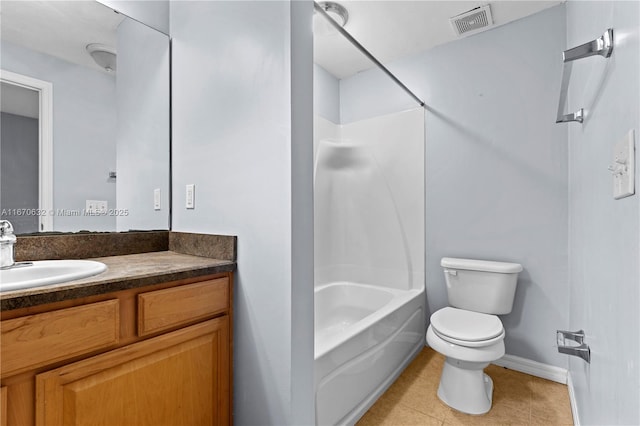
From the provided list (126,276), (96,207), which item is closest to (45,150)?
(96,207)

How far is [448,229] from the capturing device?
93.8 inches

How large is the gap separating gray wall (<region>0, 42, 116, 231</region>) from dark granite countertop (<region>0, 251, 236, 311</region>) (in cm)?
28

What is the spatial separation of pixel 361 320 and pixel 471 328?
62cm

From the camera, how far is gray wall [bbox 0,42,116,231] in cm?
128

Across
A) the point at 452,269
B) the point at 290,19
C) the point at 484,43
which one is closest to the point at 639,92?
the point at 290,19

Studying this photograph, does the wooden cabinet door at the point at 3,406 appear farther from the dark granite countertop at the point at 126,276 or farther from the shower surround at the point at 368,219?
the shower surround at the point at 368,219

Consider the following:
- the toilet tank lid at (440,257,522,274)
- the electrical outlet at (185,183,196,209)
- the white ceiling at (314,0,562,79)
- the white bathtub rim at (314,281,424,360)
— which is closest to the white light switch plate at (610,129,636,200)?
the white bathtub rim at (314,281,424,360)

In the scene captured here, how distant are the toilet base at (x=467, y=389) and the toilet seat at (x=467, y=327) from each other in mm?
150

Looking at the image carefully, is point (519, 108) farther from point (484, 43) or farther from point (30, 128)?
point (30, 128)

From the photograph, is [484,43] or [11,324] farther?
[484,43]

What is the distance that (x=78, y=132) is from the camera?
135cm

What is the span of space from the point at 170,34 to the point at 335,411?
2.05 meters

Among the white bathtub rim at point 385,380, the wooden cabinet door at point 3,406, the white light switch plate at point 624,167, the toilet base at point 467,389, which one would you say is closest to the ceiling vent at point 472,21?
the white light switch plate at point 624,167

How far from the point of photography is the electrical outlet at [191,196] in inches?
57.8
